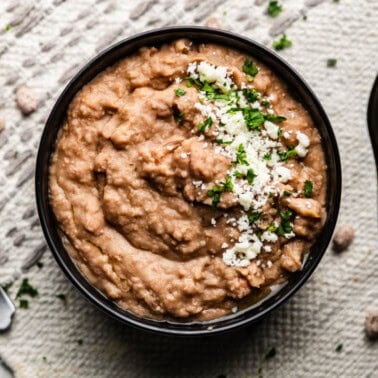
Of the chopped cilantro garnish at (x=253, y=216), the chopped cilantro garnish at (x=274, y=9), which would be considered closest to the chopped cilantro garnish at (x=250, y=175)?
the chopped cilantro garnish at (x=253, y=216)

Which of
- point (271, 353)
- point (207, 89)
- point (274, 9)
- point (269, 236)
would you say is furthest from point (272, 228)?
point (274, 9)

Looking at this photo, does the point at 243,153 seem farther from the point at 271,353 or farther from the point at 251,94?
the point at 271,353

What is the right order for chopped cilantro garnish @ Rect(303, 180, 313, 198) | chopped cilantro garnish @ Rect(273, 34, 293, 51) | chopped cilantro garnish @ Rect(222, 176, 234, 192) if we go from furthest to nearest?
chopped cilantro garnish @ Rect(273, 34, 293, 51) < chopped cilantro garnish @ Rect(303, 180, 313, 198) < chopped cilantro garnish @ Rect(222, 176, 234, 192)

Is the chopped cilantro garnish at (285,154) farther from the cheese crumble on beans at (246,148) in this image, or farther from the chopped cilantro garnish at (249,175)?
the chopped cilantro garnish at (249,175)

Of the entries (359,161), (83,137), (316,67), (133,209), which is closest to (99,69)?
(83,137)

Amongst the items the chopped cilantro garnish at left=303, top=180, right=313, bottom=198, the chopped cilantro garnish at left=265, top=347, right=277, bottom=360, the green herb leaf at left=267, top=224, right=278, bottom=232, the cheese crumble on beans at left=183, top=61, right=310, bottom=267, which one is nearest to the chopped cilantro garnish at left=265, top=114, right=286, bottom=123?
the cheese crumble on beans at left=183, top=61, right=310, bottom=267

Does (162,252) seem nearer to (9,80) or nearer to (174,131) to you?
(174,131)

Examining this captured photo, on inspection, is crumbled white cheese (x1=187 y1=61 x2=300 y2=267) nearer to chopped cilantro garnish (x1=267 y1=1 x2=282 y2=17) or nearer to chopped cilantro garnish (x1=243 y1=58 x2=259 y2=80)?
chopped cilantro garnish (x1=243 y1=58 x2=259 y2=80)
